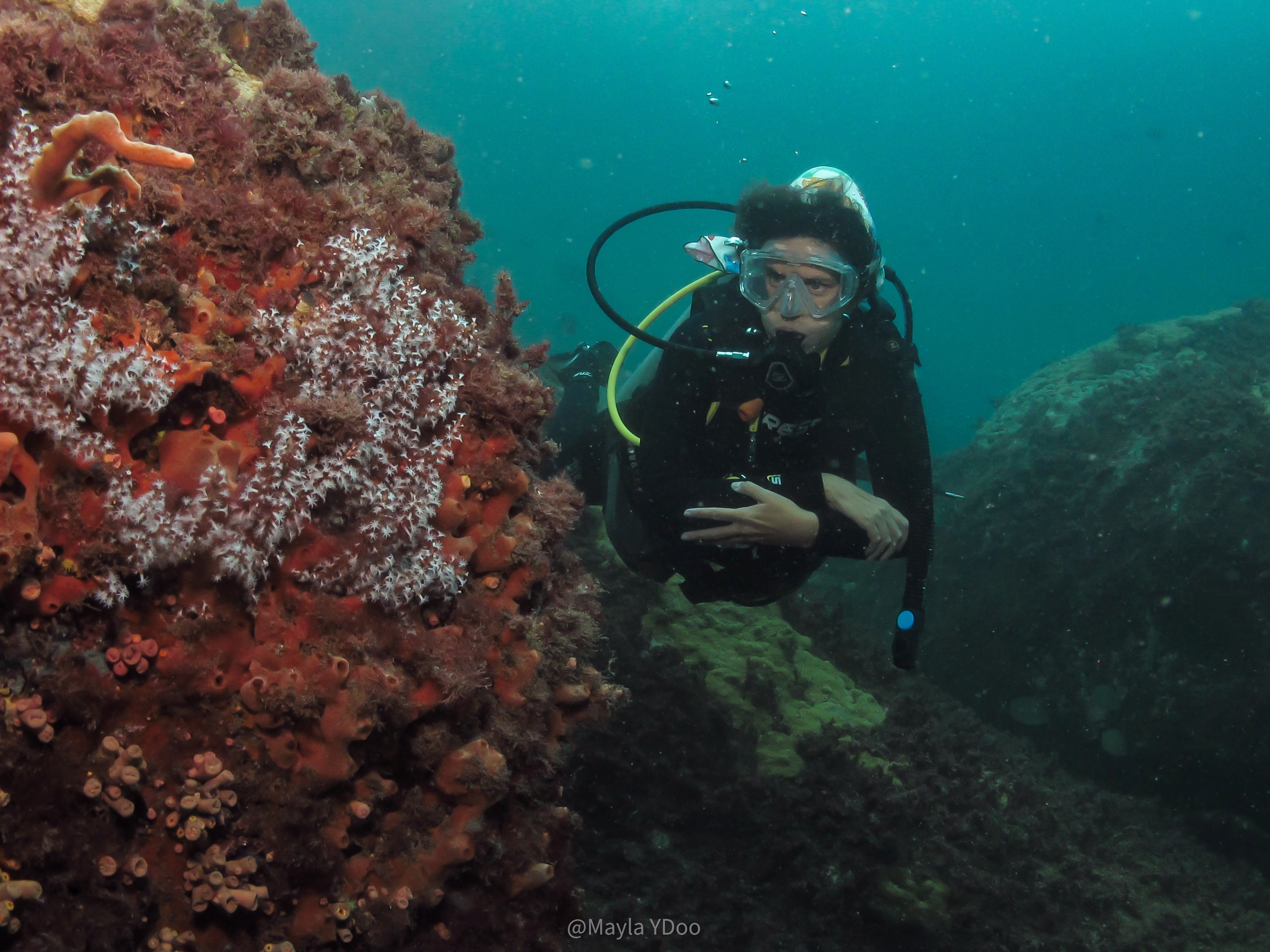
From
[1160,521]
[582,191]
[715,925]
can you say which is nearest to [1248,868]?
[1160,521]

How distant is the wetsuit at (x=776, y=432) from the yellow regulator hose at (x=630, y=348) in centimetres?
16

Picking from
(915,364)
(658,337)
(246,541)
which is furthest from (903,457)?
(246,541)

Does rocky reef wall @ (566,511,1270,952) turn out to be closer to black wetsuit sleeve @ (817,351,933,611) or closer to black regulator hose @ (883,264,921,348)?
black wetsuit sleeve @ (817,351,933,611)

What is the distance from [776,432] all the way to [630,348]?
49.7 inches

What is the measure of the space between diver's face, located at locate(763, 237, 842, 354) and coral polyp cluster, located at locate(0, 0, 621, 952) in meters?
2.54

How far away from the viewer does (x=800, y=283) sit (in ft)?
14.5

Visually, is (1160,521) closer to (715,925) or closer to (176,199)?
(715,925)

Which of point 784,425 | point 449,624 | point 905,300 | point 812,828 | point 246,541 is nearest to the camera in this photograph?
point 246,541

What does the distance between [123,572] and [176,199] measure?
3.67ft

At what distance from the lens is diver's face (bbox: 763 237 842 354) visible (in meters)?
4.46

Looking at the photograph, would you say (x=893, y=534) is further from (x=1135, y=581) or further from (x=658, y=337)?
(x=1135, y=581)

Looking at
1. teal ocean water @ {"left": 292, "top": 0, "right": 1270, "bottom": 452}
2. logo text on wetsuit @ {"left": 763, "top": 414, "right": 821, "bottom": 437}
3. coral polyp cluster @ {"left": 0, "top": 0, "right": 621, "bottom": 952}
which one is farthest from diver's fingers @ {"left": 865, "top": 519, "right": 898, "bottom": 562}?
teal ocean water @ {"left": 292, "top": 0, "right": 1270, "bottom": 452}

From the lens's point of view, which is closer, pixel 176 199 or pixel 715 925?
pixel 176 199

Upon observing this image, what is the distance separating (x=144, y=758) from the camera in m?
1.67
